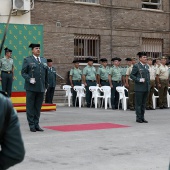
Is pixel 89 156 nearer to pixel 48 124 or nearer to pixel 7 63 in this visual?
pixel 48 124

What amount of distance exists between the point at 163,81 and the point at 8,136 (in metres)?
16.7

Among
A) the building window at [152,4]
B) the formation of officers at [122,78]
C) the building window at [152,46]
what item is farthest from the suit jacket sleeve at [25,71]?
the building window at [152,4]

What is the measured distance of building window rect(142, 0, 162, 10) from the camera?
26.1m

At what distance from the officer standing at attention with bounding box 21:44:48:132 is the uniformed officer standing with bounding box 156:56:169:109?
28.0ft

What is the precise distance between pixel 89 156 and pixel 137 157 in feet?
2.51

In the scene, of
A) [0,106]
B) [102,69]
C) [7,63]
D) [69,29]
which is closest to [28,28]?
[7,63]

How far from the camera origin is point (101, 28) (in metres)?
24.1

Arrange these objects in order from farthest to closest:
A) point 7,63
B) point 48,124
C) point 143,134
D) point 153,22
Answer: point 153,22
point 7,63
point 48,124
point 143,134

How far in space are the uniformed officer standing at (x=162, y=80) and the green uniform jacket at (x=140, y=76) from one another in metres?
5.51

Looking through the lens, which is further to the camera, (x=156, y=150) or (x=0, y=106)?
(x=156, y=150)

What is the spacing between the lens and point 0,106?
8.95 ft

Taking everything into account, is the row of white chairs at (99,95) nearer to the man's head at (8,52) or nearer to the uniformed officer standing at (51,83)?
the uniformed officer standing at (51,83)

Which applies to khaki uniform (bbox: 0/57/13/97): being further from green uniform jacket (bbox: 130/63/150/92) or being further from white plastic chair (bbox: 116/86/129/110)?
green uniform jacket (bbox: 130/63/150/92)

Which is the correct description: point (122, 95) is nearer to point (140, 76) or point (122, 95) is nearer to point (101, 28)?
point (140, 76)
